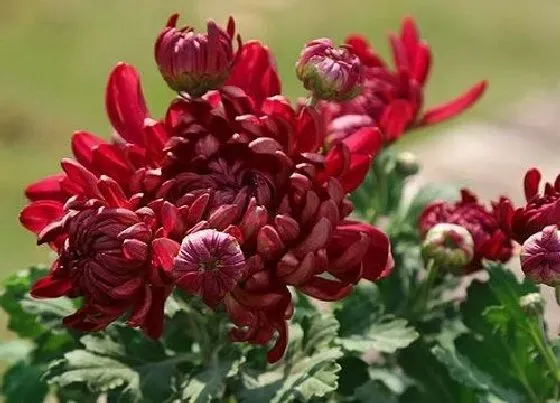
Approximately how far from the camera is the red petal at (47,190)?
736 mm

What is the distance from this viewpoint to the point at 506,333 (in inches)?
32.3

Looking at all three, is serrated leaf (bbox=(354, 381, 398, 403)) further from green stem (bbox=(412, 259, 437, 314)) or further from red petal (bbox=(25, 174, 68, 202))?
red petal (bbox=(25, 174, 68, 202))

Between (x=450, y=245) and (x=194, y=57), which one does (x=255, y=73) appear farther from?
(x=450, y=245)

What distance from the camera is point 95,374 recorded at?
0.75 metres

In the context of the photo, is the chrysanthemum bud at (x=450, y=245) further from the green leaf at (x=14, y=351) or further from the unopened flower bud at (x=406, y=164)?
the green leaf at (x=14, y=351)

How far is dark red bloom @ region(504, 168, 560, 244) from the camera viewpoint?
0.72 m

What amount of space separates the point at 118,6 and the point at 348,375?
2899 mm

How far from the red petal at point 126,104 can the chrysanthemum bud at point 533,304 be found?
0.26m

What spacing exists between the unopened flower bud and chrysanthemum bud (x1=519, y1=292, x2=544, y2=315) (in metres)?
0.22

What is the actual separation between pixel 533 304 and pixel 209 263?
0.24 m

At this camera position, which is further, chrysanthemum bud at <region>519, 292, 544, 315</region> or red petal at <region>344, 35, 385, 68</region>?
red petal at <region>344, 35, 385, 68</region>

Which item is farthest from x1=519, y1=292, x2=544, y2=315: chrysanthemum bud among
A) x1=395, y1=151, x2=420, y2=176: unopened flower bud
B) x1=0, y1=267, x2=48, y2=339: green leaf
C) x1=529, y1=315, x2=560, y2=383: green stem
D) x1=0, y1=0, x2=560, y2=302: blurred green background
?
x1=0, y1=0, x2=560, y2=302: blurred green background

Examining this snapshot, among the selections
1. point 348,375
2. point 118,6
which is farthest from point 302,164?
point 118,6

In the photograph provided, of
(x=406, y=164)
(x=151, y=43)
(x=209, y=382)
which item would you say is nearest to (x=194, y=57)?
(x=209, y=382)
